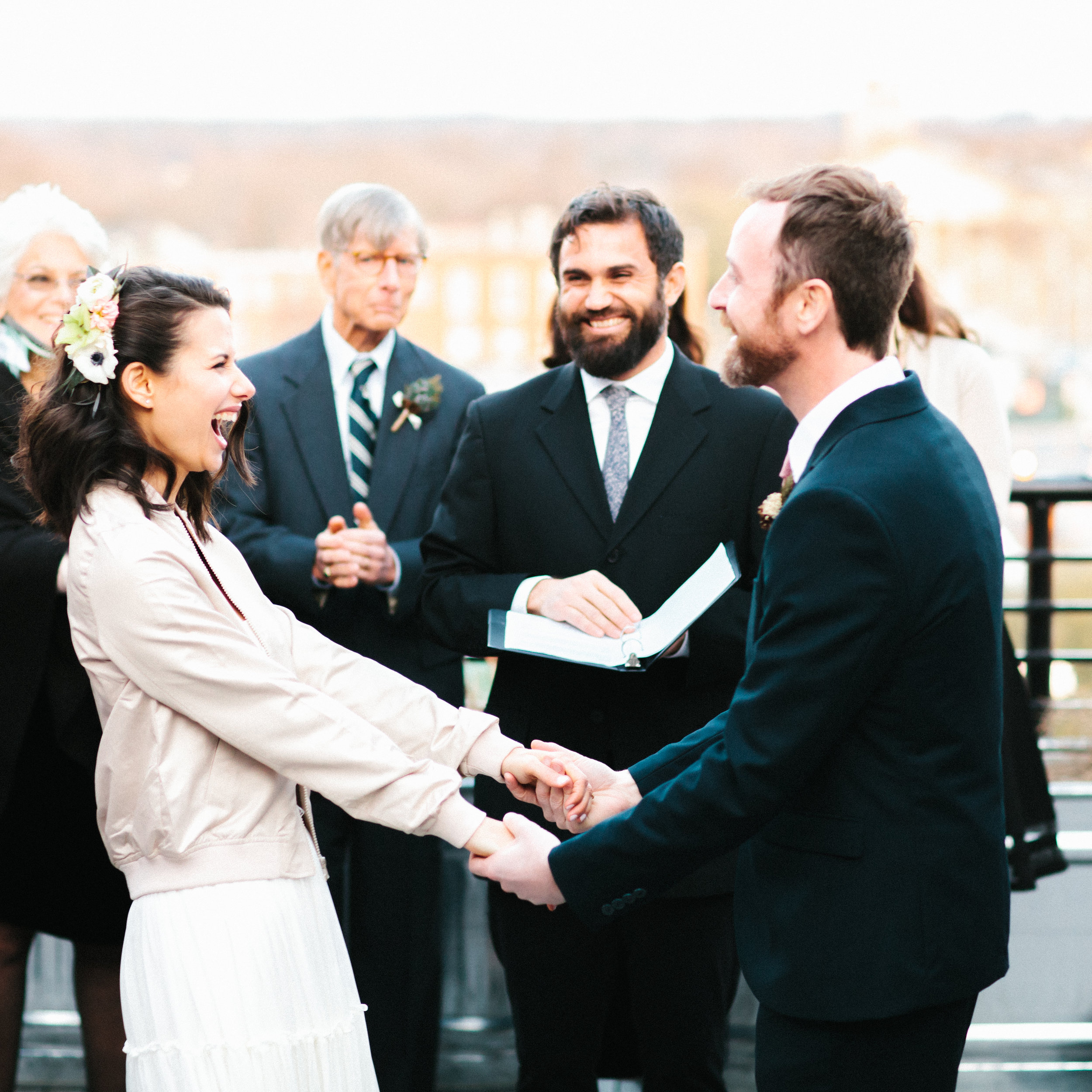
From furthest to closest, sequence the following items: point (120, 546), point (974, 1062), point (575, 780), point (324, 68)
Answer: point (324, 68) → point (974, 1062) → point (575, 780) → point (120, 546)

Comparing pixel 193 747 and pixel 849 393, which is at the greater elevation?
pixel 849 393

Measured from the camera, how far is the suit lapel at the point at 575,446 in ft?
8.00

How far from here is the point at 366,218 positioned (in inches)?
121

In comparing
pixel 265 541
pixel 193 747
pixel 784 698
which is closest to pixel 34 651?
pixel 265 541

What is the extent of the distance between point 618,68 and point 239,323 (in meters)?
8.62

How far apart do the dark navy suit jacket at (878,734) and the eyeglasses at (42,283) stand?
5.87 feet

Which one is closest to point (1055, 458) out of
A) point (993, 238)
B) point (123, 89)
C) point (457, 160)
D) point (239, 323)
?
point (993, 238)

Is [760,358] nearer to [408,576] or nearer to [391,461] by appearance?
[408,576]

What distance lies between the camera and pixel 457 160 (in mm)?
20859

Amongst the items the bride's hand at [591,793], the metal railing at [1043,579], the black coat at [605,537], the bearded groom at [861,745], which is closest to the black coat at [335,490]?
the black coat at [605,537]

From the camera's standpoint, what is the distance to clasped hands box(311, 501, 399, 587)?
8.89ft

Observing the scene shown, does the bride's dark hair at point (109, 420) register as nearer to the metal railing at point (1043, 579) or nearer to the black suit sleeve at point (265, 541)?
the black suit sleeve at point (265, 541)

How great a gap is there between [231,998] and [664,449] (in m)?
1.21

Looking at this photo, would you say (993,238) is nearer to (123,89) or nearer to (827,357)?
(123,89)
